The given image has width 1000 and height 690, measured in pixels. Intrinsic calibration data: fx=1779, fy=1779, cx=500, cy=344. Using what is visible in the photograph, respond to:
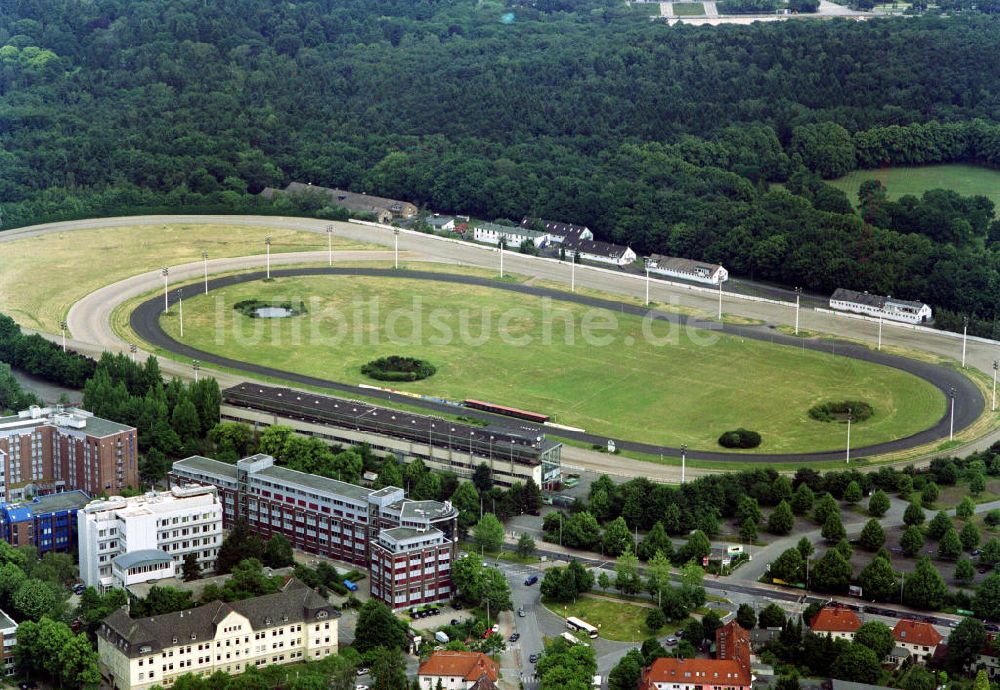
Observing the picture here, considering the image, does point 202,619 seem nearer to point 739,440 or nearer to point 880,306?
point 739,440

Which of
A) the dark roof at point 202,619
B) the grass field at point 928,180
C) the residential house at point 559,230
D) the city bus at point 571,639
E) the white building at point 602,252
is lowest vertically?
the city bus at point 571,639

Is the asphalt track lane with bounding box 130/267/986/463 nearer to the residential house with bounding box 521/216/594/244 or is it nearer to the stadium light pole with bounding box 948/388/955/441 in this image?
the stadium light pole with bounding box 948/388/955/441

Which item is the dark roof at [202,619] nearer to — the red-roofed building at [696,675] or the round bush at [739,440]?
the red-roofed building at [696,675]

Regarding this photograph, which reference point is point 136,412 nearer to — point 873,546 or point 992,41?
point 873,546

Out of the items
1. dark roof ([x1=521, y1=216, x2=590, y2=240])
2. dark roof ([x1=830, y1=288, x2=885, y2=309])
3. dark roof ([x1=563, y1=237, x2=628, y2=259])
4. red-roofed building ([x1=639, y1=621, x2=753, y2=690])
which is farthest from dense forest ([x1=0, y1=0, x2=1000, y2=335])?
red-roofed building ([x1=639, y1=621, x2=753, y2=690])

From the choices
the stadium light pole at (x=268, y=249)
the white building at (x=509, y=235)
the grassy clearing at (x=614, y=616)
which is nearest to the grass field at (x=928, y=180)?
the white building at (x=509, y=235)

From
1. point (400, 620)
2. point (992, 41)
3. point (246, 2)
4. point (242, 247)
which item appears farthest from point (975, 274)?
point (246, 2)

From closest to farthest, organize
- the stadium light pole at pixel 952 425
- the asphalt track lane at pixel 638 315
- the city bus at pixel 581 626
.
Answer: the city bus at pixel 581 626, the asphalt track lane at pixel 638 315, the stadium light pole at pixel 952 425

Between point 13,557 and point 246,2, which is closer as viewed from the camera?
point 13,557
